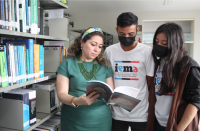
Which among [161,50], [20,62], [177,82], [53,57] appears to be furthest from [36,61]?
[177,82]

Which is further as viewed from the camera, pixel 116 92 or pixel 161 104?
pixel 161 104

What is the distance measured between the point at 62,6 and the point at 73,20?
17.3 feet

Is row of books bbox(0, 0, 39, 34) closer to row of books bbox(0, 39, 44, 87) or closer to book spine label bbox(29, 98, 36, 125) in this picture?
row of books bbox(0, 39, 44, 87)

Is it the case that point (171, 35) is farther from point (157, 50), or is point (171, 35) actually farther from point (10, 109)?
point (10, 109)

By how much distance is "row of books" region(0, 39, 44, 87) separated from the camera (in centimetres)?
105

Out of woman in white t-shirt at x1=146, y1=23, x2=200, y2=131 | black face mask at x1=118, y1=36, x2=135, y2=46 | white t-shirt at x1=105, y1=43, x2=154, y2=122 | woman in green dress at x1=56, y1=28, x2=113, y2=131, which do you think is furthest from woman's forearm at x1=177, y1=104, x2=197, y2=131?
black face mask at x1=118, y1=36, x2=135, y2=46

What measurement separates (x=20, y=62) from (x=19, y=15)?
36cm

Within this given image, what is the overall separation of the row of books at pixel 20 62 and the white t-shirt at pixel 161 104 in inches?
40.1

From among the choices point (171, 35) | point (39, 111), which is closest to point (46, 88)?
point (39, 111)

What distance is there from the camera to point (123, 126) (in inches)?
57.0

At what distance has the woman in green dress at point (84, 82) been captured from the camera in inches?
49.0

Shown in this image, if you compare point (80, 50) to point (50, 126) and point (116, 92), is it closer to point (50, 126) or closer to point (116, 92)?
point (116, 92)

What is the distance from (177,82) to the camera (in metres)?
1.13

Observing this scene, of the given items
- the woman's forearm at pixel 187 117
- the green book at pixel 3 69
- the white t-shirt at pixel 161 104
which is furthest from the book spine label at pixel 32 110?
the woman's forearm at pixel 187 117
